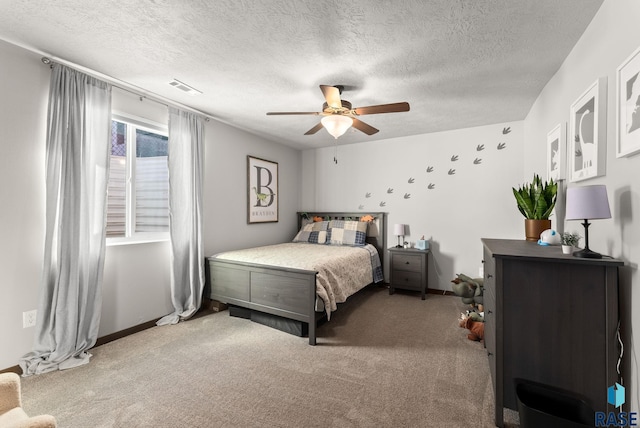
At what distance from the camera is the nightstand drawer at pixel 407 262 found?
4027mm

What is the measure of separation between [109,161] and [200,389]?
2160 millimetres

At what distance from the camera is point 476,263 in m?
3.98

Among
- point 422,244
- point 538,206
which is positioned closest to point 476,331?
point 538,206

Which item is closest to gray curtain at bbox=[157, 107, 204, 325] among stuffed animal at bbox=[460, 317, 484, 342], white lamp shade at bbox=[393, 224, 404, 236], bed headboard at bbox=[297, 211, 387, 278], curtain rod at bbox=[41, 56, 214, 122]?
curtain rod at bbox=[41, 56, 214, 122]

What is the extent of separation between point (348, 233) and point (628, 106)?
3.44 m

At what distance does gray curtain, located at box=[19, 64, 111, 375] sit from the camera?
87.3 inches

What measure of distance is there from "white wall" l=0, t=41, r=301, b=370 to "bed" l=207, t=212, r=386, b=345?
60 centimetres

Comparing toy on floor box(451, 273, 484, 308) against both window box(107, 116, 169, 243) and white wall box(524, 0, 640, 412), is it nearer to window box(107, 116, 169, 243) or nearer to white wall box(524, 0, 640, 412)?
white wall box(524, 0, 640, 412)

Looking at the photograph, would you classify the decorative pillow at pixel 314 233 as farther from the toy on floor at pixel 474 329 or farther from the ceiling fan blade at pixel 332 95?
the ceiling fan blade at pixel 332 95

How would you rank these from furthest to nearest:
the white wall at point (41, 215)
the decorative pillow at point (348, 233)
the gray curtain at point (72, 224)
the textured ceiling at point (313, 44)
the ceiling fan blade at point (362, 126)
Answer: the decorative pillow at point (348, 233) < the ceiling fan blade at point (362, 126) < the gray curtain at point (72, 224) < the white wall at point (41, 215) < the textured ceiling at point (313, 44)

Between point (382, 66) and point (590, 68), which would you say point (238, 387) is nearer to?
point (382, 66)

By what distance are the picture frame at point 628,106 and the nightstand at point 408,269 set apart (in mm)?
2779

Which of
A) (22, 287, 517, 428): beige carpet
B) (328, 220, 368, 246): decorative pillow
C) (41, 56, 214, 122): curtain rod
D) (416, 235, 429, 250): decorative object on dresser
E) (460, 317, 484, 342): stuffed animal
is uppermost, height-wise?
(41, 56, 214, 122): curtain rod

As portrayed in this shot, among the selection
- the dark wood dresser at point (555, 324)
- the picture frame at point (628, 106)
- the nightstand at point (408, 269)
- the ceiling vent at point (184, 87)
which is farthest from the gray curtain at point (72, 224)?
the picture frame at point (628, 106)
